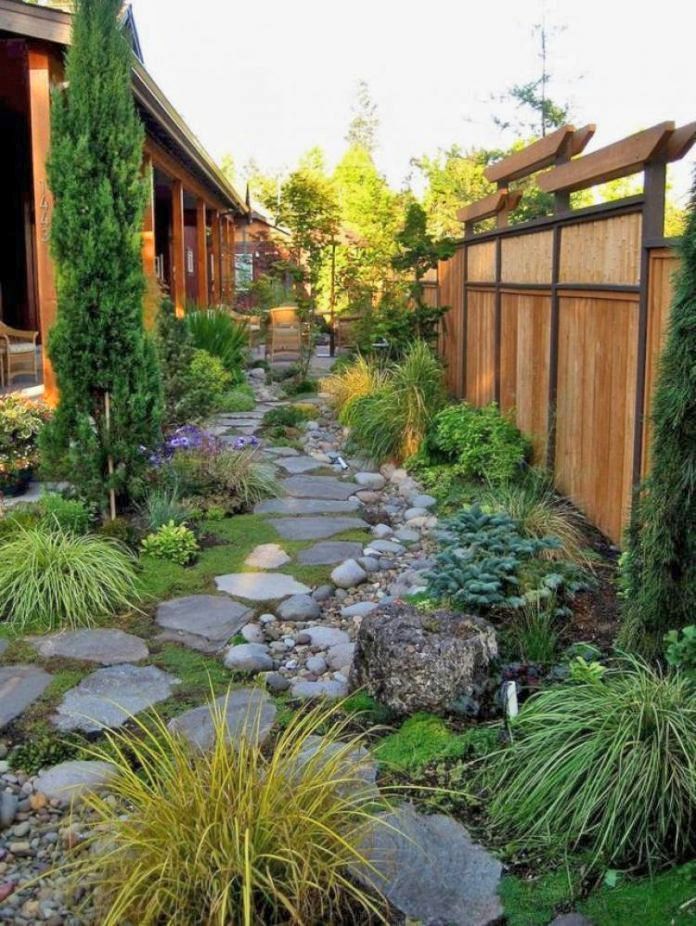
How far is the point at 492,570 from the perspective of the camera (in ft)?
13.3

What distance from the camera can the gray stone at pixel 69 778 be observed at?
9.73 ft

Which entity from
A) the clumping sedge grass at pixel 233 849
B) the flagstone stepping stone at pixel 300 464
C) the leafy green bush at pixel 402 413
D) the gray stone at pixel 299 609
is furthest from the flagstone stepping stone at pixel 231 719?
the leafy green bush at pixel 402 413

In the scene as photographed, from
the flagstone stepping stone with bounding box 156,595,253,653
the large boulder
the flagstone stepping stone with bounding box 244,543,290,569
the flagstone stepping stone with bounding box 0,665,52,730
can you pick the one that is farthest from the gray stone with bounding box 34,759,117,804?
the flagstone stepping stone with bounding box 244,543,290,569

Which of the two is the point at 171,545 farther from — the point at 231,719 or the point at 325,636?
the point at 231,719

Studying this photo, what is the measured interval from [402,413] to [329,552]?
117 inches

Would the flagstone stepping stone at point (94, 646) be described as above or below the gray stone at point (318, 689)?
above

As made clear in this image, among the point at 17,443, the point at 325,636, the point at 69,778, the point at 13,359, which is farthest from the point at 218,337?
the point at 69,778

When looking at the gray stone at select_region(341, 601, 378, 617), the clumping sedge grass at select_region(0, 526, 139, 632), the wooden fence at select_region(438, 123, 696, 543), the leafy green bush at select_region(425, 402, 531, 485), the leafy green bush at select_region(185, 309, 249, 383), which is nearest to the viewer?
the clumping sedge grass at select_region(0, 526, 139, 632)

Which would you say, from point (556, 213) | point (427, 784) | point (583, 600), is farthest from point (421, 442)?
point (427, 784)

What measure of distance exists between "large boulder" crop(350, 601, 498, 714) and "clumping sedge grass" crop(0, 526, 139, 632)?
157 centimetres

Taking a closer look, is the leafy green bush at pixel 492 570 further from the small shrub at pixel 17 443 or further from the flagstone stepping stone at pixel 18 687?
the small shrub at pixel 17 443

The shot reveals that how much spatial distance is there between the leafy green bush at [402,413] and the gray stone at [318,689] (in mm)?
4394

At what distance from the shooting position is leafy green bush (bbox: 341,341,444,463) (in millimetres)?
8203

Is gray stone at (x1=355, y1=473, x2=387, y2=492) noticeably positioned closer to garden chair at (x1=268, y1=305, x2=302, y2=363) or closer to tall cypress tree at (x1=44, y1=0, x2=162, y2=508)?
tall cypress tree at (x1=44, y1=0, x2=162, y2=508)
